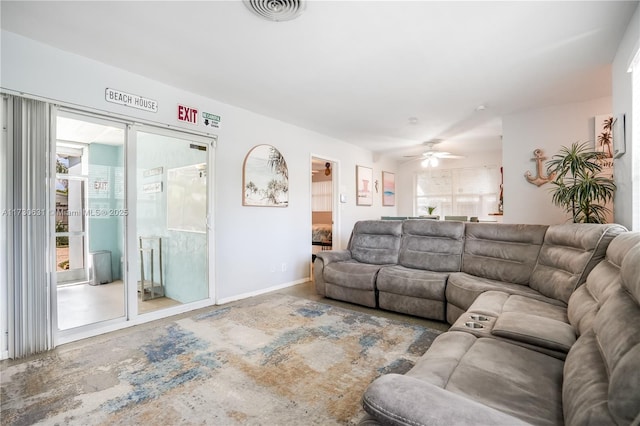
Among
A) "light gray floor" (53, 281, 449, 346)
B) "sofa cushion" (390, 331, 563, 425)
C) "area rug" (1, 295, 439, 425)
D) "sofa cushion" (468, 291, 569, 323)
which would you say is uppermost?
"sofa cushion" (390, 331, 563, 425)

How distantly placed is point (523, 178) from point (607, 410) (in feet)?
13.9

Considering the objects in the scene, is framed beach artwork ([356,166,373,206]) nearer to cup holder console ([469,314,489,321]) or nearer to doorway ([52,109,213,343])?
doorway ([52,109,213,343])

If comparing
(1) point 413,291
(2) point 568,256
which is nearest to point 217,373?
(1) point 413,291

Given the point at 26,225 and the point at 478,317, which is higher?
the point at 26,225

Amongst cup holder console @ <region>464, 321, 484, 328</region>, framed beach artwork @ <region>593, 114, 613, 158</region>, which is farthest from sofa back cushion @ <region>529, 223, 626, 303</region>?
framed beach artwork @ <region>593, 114, 613, 158</region>

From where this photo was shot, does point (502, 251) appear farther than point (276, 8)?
Yes

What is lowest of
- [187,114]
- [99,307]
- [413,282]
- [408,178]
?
[99,307]

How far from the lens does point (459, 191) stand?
7.39 m

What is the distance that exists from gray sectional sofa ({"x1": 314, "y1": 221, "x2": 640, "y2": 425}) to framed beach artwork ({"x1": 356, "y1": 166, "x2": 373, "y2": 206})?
111 inches

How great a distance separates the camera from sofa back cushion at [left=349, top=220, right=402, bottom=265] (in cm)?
401

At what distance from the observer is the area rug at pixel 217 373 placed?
166 centimetres

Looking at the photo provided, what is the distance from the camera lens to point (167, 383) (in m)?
1.95

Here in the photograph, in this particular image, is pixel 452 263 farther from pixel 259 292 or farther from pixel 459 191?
pixel 459 191

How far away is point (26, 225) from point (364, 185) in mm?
5308
